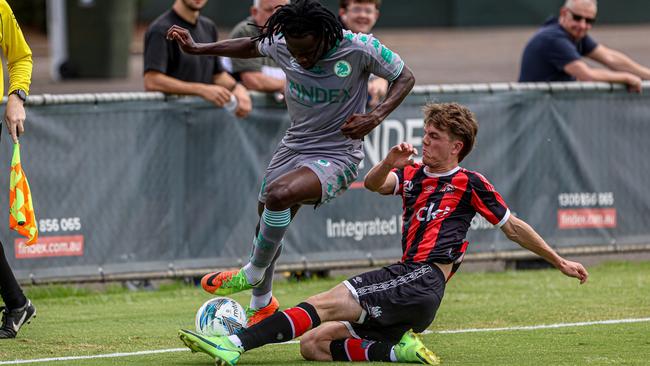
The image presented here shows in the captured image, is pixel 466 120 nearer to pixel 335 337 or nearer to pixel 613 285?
pixel 335 337

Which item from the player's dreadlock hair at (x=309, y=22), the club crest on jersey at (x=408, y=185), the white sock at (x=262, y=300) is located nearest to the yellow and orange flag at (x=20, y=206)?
the white sock at (x=262, y=300)

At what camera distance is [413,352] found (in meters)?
7.12

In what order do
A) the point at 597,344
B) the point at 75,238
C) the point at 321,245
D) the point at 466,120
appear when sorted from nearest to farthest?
1. the point at 466,120
2. the point at 597,344
3. the point at 75,238
4. the point at 321,245

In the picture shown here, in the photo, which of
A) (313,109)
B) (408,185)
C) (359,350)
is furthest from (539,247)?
(313,109)

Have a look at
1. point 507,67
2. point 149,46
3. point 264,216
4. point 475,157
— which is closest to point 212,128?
point 149,46

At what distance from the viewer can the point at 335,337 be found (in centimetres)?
735

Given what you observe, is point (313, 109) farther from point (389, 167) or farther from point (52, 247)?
point (52, 247)

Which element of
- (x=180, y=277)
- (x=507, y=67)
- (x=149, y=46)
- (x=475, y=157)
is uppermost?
(x=149, y=46)

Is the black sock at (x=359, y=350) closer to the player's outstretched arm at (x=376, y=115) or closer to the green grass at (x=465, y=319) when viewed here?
the green grass at (x=465, y=319)

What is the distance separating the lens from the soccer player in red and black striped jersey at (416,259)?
711cm

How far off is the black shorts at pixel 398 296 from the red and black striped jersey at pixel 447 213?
10 centimetres

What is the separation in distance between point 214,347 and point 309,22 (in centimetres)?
192

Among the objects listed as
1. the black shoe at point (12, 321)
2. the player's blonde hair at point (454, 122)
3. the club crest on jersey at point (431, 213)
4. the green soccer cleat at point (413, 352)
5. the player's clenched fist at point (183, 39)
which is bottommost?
the black shoe at point (12, 321)

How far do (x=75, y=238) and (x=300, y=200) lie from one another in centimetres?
334
